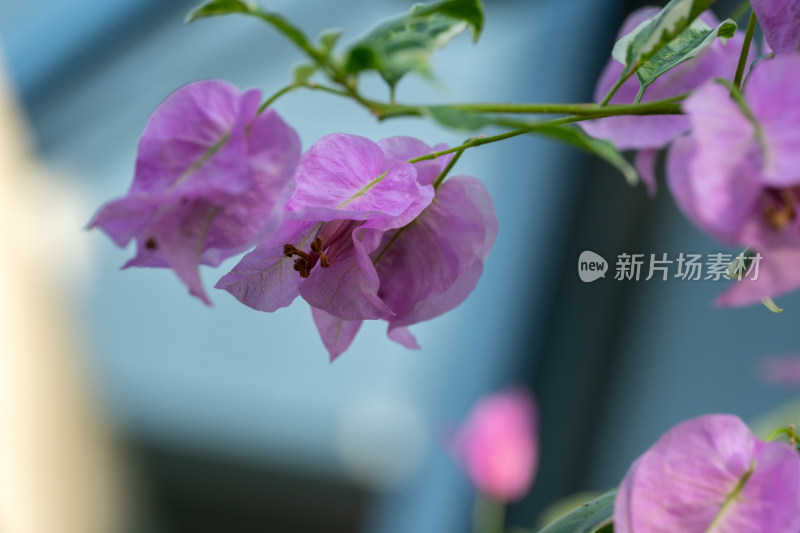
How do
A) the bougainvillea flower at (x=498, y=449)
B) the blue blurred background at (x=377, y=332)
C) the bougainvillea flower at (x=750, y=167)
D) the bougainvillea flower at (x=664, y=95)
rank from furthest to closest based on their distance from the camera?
the blue blurred background at (x=377, y=332) → the bougainvillea flower at (x=498, y=449) → the bougainvillea flower at (x=664, y=95) → the bougainvillea flower at (x=750, y=167)

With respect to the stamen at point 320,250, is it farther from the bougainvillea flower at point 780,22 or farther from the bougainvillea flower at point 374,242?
the bougainvillea flower at point 780,22

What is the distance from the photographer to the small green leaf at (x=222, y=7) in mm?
216

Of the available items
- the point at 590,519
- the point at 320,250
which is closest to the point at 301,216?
the point at 320,250

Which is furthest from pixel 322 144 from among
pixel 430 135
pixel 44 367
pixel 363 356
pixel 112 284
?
pixel 44 367

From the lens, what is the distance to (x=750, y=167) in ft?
0.56

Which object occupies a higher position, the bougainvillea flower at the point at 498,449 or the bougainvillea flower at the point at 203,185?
the bougainvillea flower at the point at 203,185

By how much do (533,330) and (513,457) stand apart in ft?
3.63

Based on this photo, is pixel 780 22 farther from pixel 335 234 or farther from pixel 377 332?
pixel 377 332

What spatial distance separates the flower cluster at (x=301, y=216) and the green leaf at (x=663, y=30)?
6 centimetres

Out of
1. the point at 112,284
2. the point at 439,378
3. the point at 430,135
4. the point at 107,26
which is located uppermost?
the point at 107,26

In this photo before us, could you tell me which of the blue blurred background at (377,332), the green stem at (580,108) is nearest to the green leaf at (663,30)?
the green stem at (580,108)

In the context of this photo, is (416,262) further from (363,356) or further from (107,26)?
(363,356)

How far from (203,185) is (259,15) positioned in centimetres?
5

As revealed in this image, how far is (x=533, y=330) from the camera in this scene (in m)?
1.99
